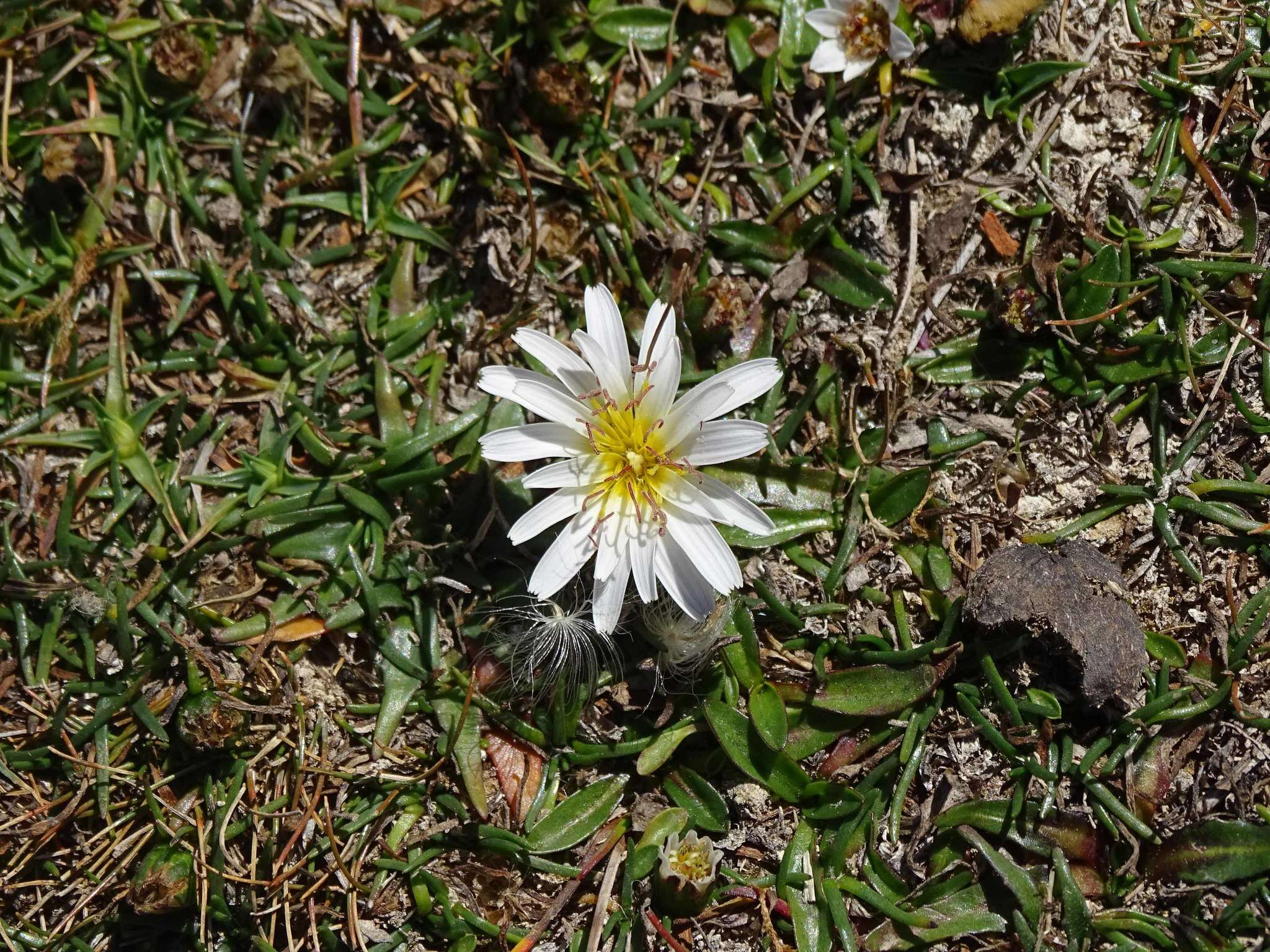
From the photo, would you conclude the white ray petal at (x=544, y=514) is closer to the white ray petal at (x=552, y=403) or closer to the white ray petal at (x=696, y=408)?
the white ray petal at (x=552, y=403)

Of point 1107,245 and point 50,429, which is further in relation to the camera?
point 50,429

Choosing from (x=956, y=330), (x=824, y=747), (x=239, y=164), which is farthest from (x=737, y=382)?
(x=239, y=164)

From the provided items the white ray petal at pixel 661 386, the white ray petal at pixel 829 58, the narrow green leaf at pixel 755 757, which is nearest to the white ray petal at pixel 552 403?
the white ray petal at pixel 661 386

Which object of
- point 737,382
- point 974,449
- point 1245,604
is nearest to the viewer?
point 737,382

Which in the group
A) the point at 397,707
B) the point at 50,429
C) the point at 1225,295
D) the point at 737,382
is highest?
the point at 1225,295

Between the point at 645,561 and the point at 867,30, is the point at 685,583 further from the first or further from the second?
the point at 867,30

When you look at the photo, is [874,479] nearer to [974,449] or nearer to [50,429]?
[974,449]

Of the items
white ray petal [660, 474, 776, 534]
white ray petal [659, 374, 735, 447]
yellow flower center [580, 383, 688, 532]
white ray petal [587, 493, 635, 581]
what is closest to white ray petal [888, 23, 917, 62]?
white ray petal [659, 374, 735, 447]
